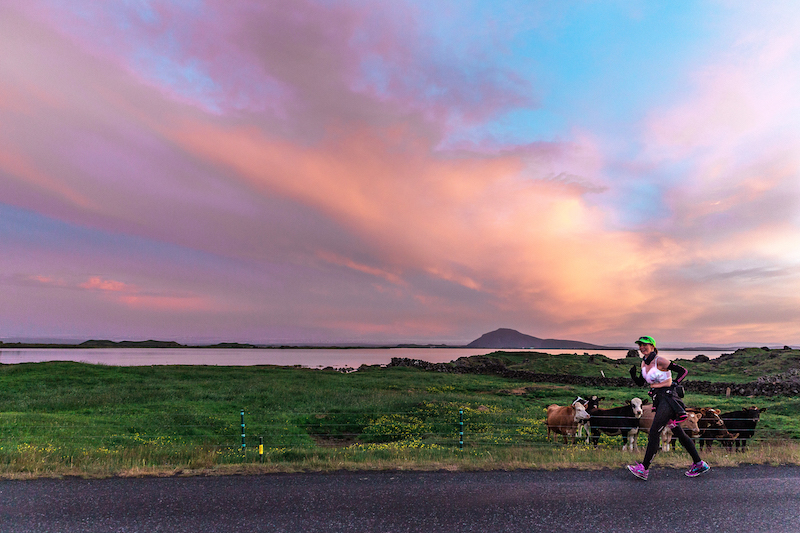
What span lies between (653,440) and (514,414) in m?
20.5

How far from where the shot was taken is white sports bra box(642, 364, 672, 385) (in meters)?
10.1

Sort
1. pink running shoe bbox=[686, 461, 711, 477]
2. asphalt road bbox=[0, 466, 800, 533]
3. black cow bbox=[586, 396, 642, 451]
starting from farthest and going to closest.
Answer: black cow bbox=[586, 396, 642, 451]
pink running shoe bbox=[686, 461, 711, 477]
asphalt road bbox=[0, 466, 800, 533]

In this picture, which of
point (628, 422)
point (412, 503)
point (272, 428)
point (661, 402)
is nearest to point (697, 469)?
point (661, 402)

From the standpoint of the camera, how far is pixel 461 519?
7.53 m

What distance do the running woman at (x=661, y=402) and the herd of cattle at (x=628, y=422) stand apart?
533 centimetres

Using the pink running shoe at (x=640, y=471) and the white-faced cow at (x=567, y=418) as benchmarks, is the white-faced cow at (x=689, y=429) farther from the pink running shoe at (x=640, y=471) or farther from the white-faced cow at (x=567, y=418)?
the pink running shoe at (x=640, y=471)

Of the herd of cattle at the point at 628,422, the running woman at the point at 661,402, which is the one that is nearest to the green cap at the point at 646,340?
the running woman at the point at 661,402

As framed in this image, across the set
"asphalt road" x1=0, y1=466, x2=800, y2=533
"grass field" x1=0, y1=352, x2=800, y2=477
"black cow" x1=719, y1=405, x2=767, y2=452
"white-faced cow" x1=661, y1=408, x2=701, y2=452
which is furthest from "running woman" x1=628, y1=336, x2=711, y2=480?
"black cow" x1=719, y1=405, x2=767, y2=452

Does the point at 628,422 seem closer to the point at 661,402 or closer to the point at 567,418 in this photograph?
the point at 567,418

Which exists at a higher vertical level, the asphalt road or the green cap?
the green cap

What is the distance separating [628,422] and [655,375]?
7506mm

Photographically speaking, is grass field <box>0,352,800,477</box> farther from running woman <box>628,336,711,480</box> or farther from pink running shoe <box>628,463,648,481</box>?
running woman <box>628,336,711,480</box>

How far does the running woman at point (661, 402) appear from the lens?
995cm

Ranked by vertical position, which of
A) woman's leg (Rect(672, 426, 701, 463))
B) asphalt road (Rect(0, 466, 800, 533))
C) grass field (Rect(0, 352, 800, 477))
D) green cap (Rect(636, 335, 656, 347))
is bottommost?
grass field (Rect(0, 352, 800, 477))
